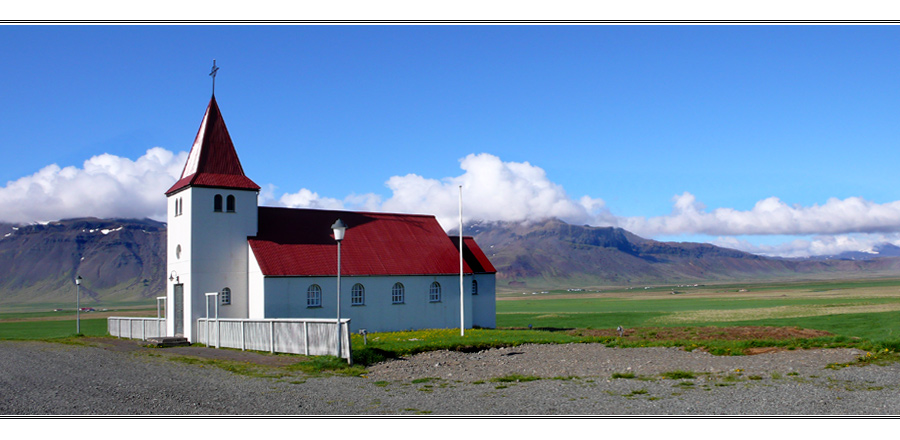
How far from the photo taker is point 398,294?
39.3m

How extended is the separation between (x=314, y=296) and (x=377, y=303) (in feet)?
11.7

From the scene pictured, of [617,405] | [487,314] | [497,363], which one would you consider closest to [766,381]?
[617,405]

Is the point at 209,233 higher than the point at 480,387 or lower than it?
higher

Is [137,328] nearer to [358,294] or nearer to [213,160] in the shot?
[213,160]

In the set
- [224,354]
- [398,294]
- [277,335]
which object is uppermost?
[398,294]

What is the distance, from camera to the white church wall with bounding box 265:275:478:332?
1401 inches

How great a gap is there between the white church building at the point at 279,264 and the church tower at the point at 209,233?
0.05 meters

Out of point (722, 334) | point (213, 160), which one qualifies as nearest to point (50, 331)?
point (213, 160)

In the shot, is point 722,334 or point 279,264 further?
point 279,264

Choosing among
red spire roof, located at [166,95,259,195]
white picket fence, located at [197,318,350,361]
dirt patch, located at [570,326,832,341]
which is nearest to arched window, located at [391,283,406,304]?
red spire roof, located at [166,95,259,195]

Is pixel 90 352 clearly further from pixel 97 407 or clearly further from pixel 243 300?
pixel 97 407

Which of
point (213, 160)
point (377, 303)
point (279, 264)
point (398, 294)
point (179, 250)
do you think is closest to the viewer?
point (279, 264)

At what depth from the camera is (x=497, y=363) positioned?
2133 cm

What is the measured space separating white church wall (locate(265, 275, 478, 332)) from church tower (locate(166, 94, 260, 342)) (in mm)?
2629
